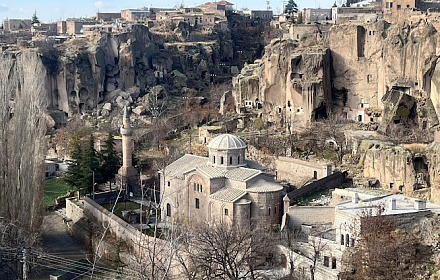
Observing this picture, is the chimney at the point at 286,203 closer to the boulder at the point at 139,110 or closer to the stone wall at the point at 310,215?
the stone wall at the point at 310,215

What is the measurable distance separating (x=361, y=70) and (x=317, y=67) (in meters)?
2.65

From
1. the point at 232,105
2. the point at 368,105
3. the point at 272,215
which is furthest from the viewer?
the point at 232,105

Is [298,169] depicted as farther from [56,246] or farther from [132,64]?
[132,64]

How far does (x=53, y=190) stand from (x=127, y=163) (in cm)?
598

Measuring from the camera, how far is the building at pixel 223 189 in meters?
23.5

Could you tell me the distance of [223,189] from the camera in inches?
961

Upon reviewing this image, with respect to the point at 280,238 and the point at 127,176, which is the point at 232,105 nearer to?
the point at 127,176

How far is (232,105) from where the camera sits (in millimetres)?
45594

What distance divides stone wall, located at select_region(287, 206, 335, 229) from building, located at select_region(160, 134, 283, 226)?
26.7 inches

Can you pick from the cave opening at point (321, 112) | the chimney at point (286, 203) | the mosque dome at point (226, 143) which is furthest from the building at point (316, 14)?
the chimney at point (286, 203)

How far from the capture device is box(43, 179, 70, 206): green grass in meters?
33.6

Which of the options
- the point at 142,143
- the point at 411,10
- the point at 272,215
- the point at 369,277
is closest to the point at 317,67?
the point at 411,10

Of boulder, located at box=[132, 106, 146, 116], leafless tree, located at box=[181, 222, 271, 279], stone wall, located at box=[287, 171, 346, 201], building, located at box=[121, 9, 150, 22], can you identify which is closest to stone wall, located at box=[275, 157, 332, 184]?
stone wall, located at box=[287, 171, 346, 201]

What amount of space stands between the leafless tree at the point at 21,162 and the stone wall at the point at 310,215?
942 centimetres
